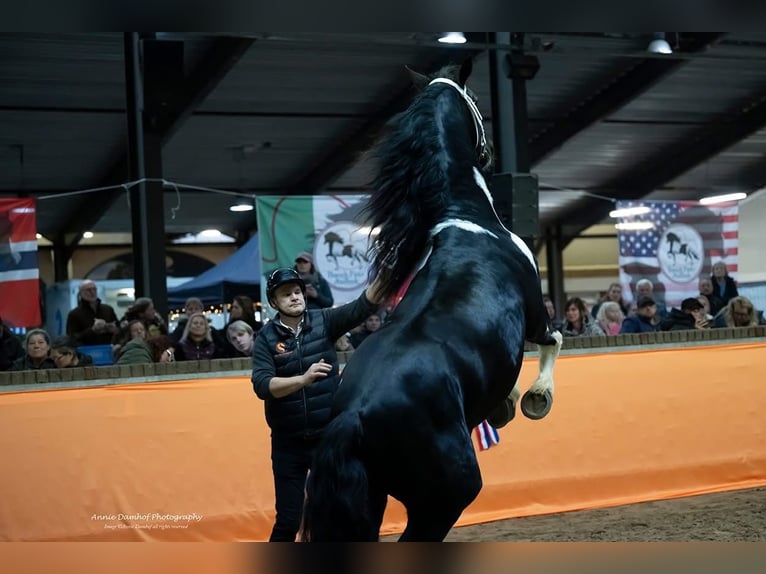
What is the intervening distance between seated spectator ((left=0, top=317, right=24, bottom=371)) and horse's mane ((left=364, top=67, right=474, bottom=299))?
209 inches

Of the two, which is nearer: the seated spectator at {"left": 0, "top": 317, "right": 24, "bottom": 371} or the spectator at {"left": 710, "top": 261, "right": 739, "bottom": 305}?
the seated spectator at {"left": 0, "top": 317, "right": 24, "bottom": 371}

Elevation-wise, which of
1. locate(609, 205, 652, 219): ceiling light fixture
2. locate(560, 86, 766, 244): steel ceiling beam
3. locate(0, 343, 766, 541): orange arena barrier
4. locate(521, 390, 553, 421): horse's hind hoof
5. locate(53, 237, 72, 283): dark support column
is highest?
locate(560, 86, 766, 244): steel ceiling beam

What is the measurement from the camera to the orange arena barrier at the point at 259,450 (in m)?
5.61

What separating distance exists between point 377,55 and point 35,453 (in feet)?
29.3

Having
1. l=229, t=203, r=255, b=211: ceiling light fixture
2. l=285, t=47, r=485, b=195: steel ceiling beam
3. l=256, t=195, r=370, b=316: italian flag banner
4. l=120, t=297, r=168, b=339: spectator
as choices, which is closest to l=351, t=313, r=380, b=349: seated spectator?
l=256, t=195, r=370, b=316: italian flag banner

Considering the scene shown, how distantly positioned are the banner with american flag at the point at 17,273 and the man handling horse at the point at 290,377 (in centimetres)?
530

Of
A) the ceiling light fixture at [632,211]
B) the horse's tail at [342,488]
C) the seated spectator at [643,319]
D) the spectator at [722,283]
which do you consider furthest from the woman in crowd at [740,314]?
the horse's tail at [342,488]

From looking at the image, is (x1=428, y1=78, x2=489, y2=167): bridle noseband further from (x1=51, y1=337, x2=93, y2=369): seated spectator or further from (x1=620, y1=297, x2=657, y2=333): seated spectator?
(x1=620, y1=297, x2=657, y2=333): seated spectator

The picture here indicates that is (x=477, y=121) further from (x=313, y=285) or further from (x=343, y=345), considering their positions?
(x=343, y=345)

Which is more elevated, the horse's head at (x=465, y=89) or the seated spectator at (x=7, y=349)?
the horse's head at (x=465, y=89)

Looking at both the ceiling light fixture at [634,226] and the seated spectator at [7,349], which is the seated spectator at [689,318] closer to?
the ceiling light fixture at [634,226]

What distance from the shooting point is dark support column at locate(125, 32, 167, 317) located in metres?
10.9

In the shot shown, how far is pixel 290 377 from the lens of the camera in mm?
3896
